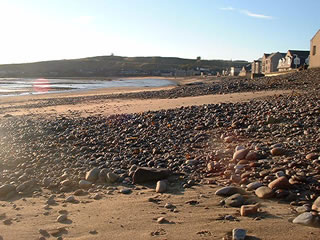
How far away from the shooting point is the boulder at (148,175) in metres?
5.17

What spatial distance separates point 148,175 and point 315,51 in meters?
33.4

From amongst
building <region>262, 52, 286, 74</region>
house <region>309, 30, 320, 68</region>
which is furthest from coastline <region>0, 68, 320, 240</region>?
building <region>262, 52, 286, 74</region>

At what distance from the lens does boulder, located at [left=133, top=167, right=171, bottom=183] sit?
5168 mm

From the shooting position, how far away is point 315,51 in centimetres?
3356

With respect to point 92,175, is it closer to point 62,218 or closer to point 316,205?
point 62,218

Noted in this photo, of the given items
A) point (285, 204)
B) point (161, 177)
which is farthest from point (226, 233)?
point (161, 177)

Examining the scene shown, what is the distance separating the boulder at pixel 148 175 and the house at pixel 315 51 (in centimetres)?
3098

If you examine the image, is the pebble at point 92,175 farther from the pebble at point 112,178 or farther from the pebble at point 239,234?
the pebble at point 239,234

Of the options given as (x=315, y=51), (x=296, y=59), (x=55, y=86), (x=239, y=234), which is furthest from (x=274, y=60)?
(x=239, y=234)

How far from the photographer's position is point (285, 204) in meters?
3.81

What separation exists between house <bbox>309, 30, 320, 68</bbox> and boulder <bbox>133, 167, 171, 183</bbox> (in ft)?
102

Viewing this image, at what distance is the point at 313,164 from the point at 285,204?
125 centimetres

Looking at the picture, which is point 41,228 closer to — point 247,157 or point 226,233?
point 226,233

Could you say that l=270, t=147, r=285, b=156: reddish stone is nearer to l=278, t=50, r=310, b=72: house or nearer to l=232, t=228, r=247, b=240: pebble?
l=232, t=228, r=247, b=240: pebble
